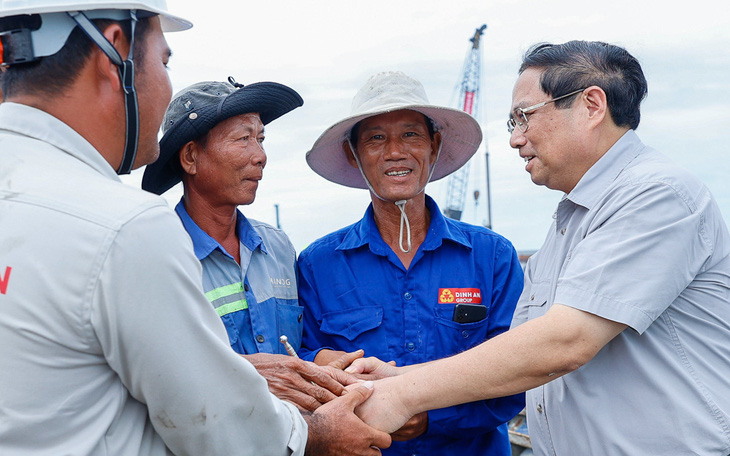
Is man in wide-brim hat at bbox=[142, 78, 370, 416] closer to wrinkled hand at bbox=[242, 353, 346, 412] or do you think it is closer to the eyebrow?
wrinkled hand at bbox=[242, 353, 346, 412]

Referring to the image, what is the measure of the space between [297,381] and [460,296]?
1.15 m

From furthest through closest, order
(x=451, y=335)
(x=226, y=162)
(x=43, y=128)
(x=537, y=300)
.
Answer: (x=451, y=335) < (x=226, y=162) < (x=537, y=300) < (x=43, y=128)

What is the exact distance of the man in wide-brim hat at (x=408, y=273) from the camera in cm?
371

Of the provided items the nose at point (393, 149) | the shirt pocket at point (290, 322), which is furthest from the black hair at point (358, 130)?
the shirt pocket at point (290, 322)

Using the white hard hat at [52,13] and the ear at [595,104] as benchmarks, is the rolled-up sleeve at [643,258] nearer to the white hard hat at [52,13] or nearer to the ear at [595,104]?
the ear at [595,104]

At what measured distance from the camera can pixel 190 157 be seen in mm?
3668

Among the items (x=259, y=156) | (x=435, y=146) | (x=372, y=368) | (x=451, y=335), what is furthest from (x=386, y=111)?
(x=372, y=368)

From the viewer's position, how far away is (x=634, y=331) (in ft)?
8.93

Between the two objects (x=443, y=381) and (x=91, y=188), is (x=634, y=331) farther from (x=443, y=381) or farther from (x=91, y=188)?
(x=91, y=188)

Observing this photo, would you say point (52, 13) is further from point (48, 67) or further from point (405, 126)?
point (405, 126)

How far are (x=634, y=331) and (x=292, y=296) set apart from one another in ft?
6.24

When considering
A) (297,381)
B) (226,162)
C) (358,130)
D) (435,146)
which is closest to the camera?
(297,381)

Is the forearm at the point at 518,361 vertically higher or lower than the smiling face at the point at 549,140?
lower

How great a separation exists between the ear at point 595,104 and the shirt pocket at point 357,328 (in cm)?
159
